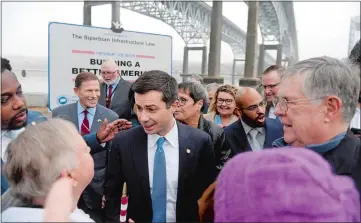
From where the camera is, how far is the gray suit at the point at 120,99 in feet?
13.0

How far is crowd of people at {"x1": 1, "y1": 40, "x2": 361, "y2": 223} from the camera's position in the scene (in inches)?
27.5

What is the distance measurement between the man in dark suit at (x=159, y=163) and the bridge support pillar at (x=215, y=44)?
10.4m

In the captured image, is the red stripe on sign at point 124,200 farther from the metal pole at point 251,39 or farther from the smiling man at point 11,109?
the metal pole at point 251,39

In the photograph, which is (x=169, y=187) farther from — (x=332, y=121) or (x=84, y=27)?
(x=84, y=27)

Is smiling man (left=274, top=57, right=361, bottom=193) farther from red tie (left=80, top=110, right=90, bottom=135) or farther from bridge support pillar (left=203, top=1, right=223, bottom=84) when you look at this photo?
bridge support pillar (left=203, top=1, right=223, bottom=84)

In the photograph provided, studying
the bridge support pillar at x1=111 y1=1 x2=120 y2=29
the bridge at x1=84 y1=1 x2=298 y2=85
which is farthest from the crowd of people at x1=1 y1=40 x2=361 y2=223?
the bridge at x1=84 y1=1 x2=298 y2=85

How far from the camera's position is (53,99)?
3873mm

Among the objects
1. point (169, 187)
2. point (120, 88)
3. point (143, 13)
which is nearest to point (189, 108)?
point (169, 187)

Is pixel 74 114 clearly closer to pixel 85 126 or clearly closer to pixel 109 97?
pixel 85 126

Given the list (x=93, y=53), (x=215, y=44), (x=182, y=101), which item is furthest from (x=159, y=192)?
(x=215, y=44)

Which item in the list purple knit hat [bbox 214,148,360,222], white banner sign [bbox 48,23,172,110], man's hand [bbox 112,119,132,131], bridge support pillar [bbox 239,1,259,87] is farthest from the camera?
bridge support pillar [bbox 239,1,259,87]

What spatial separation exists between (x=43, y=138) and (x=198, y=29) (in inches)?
1412

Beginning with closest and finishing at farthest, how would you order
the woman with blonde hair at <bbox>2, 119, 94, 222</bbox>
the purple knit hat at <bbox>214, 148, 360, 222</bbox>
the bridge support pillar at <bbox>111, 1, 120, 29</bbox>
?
1. the purple knit hat at <bbox>214, 148, 360, 222</bbox>
2. the woman with blonde hair at <bbox>2, 119, 94, 222</bbox>
3. the bridge support pillar at <bbox>111, 1, 120, 29</bbox>

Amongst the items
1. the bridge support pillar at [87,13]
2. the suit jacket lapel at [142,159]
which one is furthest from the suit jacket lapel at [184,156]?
the bridge support pillar at [87,13]
